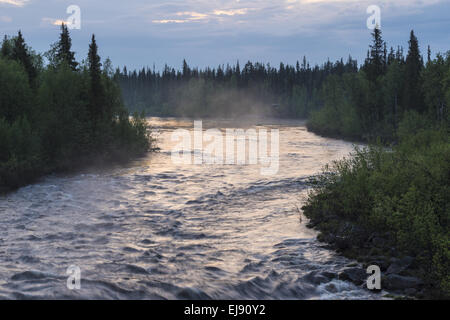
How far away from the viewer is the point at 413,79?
61125mm

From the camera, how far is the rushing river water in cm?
1356

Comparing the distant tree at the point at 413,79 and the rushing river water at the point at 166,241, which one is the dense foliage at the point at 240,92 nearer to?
the distant tree at the point at 413,79

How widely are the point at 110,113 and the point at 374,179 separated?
30379mm

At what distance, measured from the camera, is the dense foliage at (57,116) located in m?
31.3

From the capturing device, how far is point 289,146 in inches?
2035

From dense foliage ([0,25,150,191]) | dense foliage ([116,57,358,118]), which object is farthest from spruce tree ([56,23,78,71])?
dense foliage ([116,57,358,118])

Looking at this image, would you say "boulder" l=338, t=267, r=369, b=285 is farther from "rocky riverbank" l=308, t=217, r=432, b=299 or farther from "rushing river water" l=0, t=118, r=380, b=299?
"rushing river water" l=0, t=118, r=380, b=299

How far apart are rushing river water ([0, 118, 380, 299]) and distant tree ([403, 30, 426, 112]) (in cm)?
3583

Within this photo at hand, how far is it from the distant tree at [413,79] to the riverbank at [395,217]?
41.8 m

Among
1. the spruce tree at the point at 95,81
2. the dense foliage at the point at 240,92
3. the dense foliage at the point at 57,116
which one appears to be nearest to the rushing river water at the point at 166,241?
the dense foliage at the point at 57,116

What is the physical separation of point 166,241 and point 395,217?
888 centimetres

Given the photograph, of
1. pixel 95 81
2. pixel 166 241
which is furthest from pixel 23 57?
pixel 166 241

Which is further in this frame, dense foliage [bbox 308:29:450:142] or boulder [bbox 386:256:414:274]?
dense foliage [bbox 308:29:450:142]

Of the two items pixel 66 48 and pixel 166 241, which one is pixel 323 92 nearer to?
pixel 66 48
